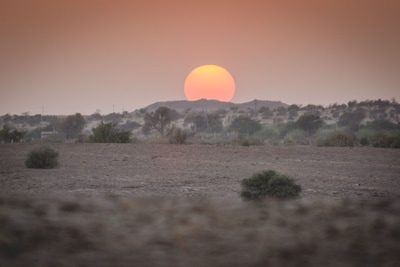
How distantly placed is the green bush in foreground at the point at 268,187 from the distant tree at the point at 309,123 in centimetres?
6422

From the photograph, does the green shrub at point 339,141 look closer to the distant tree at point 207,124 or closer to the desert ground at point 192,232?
the desert ground at point 192,232

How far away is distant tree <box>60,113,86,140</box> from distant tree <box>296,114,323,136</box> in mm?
34076

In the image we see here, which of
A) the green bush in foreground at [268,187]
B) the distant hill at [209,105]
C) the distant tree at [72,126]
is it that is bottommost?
the green bush in foreground at [268,187]

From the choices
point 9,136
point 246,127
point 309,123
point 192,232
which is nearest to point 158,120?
point 246,127

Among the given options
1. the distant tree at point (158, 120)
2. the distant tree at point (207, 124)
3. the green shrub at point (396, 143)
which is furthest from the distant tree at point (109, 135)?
the distant tree at point (207, 124)

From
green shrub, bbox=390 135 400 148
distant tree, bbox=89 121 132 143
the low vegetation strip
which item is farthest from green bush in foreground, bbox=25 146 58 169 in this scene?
green shrub, bbox=390 135 400 148

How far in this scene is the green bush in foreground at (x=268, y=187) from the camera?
1834 cm

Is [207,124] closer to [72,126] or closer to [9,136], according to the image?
[72,126]

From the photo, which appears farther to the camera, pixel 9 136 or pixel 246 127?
pixel 246 127

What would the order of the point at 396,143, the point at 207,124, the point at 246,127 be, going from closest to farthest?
the point at 396,143
the point at 246,127
the point at 207,124

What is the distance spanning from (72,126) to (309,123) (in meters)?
36.7

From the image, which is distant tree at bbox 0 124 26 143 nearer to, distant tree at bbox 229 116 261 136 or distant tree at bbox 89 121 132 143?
distant tree at bbox 89 121 132 143

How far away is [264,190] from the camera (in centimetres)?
1856

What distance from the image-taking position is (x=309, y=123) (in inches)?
3243
